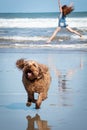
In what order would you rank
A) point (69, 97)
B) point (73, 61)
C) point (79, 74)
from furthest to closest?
point (73, 61), point (79, 74), point (69, 97)

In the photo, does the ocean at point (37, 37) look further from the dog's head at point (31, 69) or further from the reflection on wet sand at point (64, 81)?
the dog's head at point (31, 69)

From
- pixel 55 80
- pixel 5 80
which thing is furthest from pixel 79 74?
pixel 5 80

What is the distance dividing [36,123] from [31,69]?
0.68 metres

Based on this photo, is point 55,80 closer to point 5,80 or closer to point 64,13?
point 5,80

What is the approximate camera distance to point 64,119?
20.6 ft

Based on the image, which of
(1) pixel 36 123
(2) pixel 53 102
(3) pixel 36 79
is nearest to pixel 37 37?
(2) pixel 53 102

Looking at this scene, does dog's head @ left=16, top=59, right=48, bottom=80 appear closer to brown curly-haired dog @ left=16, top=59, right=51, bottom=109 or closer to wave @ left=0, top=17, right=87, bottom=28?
brown curly-haired dog @ left=16, top=59, right=51, bottom=109

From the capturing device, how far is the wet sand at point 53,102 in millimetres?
6062

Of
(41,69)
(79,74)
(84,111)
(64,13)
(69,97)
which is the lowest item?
(64,13)

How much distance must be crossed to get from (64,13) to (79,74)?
7.10 metres

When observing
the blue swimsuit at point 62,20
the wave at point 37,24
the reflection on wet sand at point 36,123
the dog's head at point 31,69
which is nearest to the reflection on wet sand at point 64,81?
the dog's head at point 31,69

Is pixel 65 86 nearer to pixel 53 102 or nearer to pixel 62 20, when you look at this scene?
pixel 53 102

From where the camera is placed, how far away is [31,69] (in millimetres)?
6332

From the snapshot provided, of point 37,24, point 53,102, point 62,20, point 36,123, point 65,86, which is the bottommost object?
point 37,24
